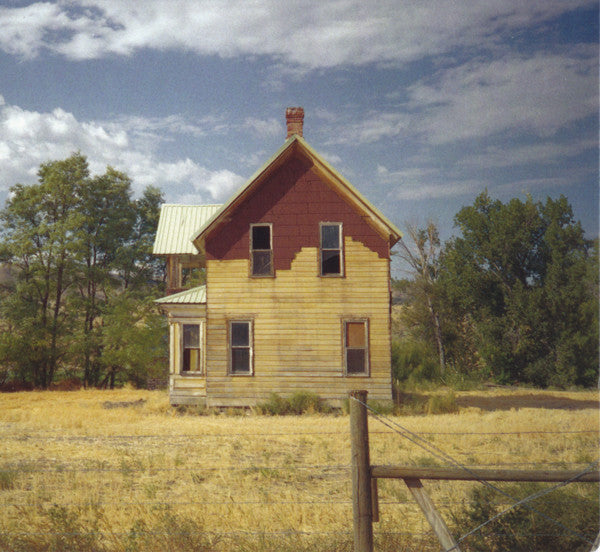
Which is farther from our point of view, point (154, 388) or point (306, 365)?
point (154, 388)

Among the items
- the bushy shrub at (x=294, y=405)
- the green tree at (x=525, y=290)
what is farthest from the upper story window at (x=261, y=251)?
the green tree at (x=525, y=290)

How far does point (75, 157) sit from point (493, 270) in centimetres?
→ 2473

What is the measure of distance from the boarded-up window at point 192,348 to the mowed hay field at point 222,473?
161 cm

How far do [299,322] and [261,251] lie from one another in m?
2.56

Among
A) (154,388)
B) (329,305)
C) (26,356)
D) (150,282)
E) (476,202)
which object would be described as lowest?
(154,388)

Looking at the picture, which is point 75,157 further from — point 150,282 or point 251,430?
point 251,430

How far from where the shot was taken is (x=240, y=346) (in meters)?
16.7

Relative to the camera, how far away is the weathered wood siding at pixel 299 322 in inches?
646

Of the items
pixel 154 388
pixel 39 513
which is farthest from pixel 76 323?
pixel 39 513

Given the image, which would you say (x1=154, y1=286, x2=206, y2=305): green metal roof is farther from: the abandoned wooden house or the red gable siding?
the red gable siding

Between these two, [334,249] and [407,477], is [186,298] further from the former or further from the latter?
[407,477]

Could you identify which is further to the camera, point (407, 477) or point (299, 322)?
point (299, 322)

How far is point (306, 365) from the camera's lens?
16.4 m

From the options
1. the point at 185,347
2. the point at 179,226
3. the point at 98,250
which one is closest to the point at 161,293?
the point at 98,250
